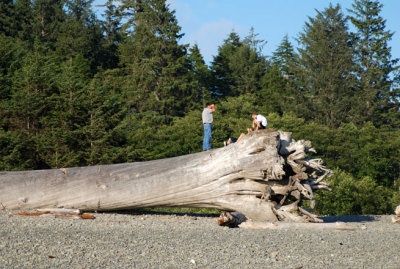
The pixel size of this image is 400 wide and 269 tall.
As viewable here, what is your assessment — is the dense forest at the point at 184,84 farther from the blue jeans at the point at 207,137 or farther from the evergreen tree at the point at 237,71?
the blue jeans at the point at 207,137

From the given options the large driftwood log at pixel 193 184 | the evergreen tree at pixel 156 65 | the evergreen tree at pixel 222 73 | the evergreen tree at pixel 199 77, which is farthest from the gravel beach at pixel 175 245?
the evergreen tree at pixel 222 73

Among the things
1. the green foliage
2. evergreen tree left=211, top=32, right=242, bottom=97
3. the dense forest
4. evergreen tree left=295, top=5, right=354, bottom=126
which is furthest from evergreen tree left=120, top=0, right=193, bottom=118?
the green foliage

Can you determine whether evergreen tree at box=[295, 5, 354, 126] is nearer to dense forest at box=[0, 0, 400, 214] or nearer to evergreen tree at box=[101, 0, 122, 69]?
dense forest at box=[0, 0, 400, 214]

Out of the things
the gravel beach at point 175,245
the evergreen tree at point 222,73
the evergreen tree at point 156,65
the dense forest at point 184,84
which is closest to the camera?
the gravel beach at point 175,245

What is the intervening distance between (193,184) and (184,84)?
34777 mm

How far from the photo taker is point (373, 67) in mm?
49750

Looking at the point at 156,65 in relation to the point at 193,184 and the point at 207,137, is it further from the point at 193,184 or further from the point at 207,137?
the point at 193,184

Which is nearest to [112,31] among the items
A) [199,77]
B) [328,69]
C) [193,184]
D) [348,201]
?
[199,77]

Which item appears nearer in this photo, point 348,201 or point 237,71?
point 348,201

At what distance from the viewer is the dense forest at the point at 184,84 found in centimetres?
2741

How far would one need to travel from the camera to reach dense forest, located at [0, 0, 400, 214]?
27.4m

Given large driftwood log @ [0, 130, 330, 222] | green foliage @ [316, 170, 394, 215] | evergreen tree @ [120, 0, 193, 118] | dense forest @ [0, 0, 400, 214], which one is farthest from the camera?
evergreen tree @ [120, 0, 193, 118]

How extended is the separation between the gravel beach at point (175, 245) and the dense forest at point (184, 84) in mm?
16931

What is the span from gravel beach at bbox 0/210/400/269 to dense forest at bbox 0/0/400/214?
16931 mm
